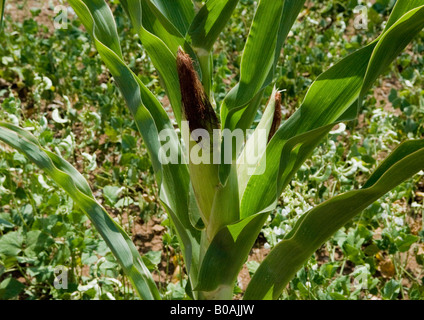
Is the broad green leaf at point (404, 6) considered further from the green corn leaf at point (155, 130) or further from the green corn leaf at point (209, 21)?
the green corn leaf at point (155, 130)

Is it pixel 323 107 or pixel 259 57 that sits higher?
pixel 259 57

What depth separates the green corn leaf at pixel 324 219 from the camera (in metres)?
1.12

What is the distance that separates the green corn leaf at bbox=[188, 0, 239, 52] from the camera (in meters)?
1.25

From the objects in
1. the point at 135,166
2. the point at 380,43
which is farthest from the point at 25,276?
the point at 380,43

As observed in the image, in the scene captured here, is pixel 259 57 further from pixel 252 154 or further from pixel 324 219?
pixel 324 219

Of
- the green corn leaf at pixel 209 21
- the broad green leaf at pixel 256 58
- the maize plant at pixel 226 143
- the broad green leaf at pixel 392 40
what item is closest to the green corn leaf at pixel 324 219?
the maize plant at pixel 226 143

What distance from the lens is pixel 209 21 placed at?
4.19 feet

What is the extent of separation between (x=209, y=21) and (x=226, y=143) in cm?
26

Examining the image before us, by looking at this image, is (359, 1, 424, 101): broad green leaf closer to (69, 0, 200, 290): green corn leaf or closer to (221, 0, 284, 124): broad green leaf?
(221, 0, 284, 124): broad green leaf

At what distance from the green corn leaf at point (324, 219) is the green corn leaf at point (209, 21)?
411mm

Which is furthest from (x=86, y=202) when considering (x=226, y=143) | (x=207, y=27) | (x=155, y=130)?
(x=207, y=27)
